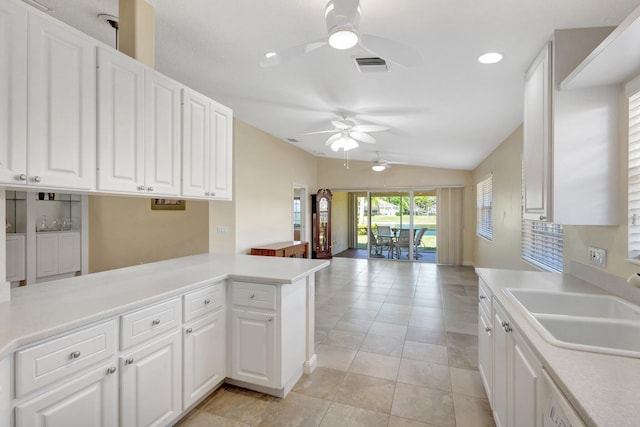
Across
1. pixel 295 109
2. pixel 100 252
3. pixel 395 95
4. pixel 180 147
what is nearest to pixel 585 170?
pixel 395 95

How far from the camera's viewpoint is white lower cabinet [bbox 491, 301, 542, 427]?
1191 mm

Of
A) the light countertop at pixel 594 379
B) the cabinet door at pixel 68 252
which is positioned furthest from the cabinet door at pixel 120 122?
the cabinet door at pixel 68 252

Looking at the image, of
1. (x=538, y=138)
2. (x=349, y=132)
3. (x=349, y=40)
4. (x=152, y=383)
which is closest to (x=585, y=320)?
(x=538, y=138)

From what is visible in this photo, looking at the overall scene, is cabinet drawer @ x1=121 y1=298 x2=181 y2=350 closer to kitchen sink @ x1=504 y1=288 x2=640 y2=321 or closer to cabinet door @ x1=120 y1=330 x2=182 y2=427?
cabinet door @ x1=120 y1=330 x2=182 y2=427

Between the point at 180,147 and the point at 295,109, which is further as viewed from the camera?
the point at 295,109

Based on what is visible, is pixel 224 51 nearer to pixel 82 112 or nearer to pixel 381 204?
pixel 82 112

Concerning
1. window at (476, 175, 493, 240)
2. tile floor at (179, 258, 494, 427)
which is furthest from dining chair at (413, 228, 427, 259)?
tile floor at (179, 258, 494, 427)

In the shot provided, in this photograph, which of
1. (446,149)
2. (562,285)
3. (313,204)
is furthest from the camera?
(313,204)

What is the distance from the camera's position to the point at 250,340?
7.23 feet

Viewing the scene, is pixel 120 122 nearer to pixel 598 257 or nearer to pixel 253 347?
pixel 253 347

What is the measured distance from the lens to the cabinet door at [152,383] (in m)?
1.55

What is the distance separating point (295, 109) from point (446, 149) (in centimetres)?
292

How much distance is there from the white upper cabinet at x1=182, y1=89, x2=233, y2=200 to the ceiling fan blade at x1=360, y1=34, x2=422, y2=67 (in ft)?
4.78

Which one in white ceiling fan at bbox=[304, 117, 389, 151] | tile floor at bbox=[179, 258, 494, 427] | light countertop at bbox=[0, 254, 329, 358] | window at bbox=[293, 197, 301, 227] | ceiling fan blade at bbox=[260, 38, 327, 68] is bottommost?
tile floor at bbox=[179, 258, 494, 427]
